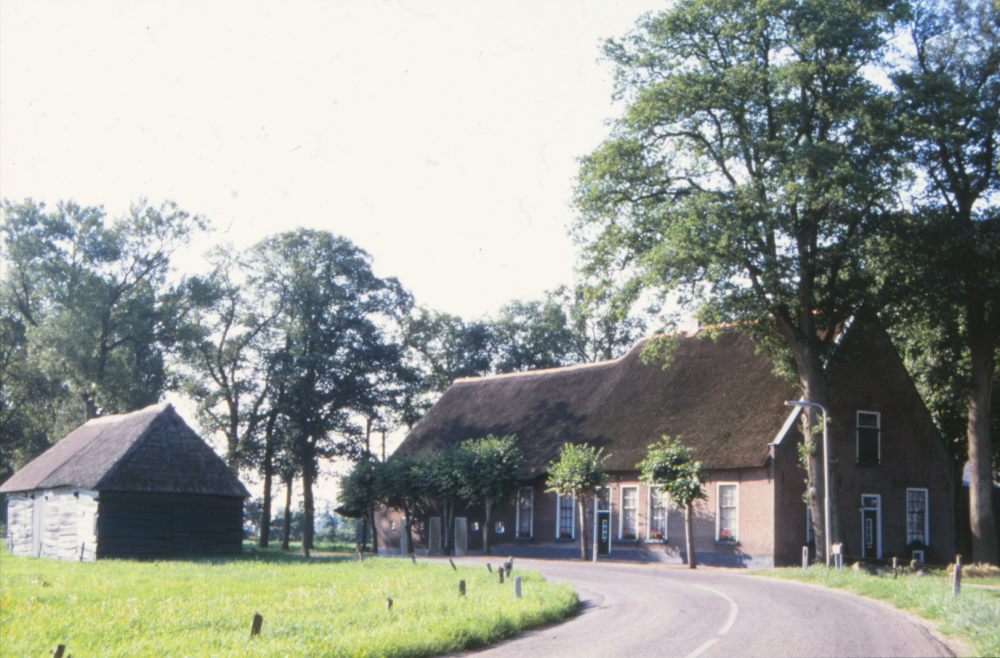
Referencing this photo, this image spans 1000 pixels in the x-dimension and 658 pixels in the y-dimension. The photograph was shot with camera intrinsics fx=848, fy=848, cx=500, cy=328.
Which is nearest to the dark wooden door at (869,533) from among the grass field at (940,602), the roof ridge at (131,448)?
the grass field at (940,602)

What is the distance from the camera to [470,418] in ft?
142

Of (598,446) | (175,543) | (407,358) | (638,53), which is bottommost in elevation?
(175,543)

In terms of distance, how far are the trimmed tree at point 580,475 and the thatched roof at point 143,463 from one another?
1353 cm

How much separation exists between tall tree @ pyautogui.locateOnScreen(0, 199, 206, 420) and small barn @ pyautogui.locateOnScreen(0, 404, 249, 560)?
30.6 feet

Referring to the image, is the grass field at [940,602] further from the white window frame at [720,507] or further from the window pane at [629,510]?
the window pane at [629,510]

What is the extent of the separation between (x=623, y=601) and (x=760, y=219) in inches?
511

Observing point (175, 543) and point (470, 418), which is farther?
point (470, 418)

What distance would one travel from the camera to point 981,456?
2706 centimetres

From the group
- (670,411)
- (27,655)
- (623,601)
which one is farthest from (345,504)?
(27,655)

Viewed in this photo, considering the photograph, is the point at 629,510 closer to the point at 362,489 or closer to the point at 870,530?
the point at 870,530

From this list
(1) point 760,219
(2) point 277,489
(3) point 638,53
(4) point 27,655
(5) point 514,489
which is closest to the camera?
(4) point 27,655

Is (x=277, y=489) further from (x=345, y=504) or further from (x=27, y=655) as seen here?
(x=27, y=655)

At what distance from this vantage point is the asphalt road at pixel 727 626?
1112 centimetres

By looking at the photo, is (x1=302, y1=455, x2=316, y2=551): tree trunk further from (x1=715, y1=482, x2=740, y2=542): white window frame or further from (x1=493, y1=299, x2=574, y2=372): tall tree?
(x1=715, y1=482, x2=740, y2=542): white window frame
